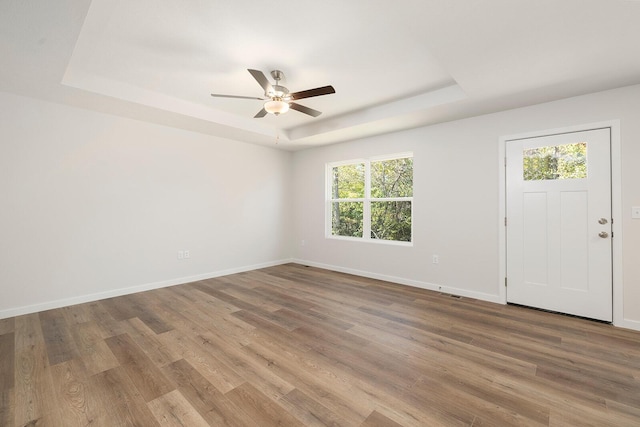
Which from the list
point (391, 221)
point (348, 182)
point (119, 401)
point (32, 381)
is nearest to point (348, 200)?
point (348, 182)

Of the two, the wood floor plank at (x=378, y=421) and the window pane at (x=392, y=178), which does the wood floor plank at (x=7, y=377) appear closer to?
the wood floor plank at (x=378, y=421)

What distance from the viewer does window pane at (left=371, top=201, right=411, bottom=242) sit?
4441 mm

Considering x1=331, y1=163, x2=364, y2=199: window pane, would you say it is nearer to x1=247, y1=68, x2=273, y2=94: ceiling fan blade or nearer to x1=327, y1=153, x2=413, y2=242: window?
x1=327, y1=153, x2=413, y2=242: window

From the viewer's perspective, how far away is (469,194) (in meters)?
3.69

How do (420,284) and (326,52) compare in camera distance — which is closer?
(326,52)

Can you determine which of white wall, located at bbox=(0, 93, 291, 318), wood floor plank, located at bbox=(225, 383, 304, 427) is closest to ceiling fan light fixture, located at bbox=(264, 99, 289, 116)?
white wall, located at bbox=(0, 93, 291, 318)

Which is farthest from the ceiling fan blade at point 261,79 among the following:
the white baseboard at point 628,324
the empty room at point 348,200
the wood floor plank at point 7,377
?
the white baseboard at point 628,324

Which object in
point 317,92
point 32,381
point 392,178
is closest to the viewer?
point 32,381

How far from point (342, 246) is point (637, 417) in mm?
3869

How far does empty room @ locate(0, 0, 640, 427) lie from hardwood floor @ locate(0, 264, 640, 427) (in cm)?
2

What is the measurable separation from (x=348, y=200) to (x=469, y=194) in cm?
208

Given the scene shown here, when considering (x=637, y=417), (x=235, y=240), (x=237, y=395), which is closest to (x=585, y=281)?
(x=637, y=417)

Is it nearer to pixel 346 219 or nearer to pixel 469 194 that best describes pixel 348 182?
pixel 346 219

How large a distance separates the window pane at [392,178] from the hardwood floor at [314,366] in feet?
6.19
